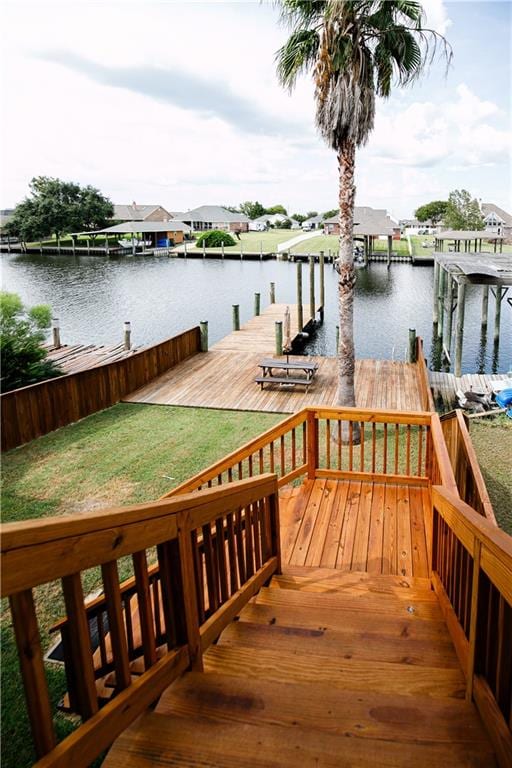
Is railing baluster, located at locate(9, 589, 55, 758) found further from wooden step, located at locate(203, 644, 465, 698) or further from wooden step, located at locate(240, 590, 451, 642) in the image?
wooden step, located at locate(240, 590, 451, 642)

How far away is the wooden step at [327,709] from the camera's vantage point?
188 centimetres

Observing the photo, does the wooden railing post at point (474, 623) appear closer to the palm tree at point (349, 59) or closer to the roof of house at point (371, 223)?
the palm tree at point (349, 59)

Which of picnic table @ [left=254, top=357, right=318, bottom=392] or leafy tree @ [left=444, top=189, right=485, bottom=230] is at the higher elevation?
leafy tree @ [left=444, top=189, right=485, bottom=230]

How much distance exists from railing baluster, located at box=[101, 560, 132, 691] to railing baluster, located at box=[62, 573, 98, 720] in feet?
0.48

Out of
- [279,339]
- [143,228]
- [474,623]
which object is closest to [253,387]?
[279,339]

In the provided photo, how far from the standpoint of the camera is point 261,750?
5.72ft

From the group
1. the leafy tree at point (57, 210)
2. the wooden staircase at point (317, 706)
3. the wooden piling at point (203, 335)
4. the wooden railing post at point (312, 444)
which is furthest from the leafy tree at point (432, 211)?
the wooden staircase at point (317, 706)

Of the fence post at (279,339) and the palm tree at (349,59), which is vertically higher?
the palm tree at (349,59)

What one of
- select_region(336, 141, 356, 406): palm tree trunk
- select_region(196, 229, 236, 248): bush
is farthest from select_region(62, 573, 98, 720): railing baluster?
select_region(196, 229, 236, 248): bush

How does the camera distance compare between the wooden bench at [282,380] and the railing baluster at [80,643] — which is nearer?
the railing baluster at [80,643]

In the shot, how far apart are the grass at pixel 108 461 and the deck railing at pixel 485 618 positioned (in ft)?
11.3

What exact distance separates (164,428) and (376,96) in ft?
24.8

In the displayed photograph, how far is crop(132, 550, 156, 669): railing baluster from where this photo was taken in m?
1.93

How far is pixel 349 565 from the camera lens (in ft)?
15.6
